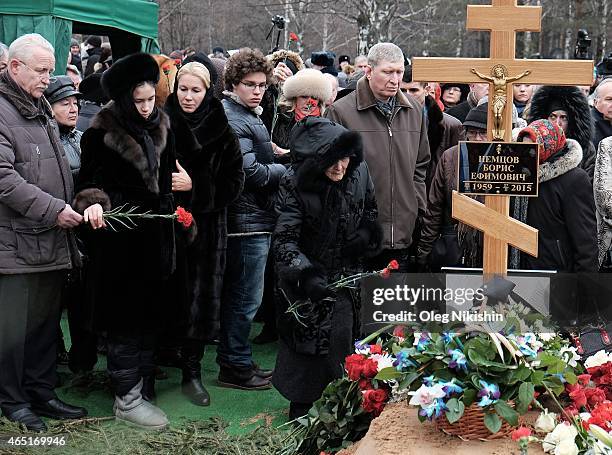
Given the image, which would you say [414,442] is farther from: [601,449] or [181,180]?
[181,180]

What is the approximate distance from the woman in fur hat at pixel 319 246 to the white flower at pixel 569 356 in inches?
78.0

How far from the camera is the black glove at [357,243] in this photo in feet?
18.0

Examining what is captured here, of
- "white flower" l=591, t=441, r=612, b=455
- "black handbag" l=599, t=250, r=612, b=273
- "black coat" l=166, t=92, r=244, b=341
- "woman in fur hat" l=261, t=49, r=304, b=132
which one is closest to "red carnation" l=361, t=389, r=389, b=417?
"white flower" l=591, t=441, r=612, b=455

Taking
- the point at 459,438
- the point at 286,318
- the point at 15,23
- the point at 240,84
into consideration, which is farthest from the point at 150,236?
the point at 15,23

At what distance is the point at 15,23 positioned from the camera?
370 inches

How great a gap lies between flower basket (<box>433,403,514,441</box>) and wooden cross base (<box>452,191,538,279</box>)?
155cm

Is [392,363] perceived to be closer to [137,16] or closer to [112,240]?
[112,240]

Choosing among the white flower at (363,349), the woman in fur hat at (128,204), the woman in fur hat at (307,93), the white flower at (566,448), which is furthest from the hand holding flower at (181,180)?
the white flower at (566,448)

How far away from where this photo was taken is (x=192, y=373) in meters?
6.35

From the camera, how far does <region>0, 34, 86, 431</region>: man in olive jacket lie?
17.8 feet

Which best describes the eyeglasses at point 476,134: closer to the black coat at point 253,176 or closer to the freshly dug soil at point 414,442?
the black coat at point 253,176

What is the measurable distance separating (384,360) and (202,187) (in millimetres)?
2749

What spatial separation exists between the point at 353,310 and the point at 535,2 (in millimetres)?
33047

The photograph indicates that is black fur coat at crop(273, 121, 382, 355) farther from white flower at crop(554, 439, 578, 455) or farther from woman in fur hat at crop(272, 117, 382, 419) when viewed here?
white flower at crop(554, 439, 578, 455)
